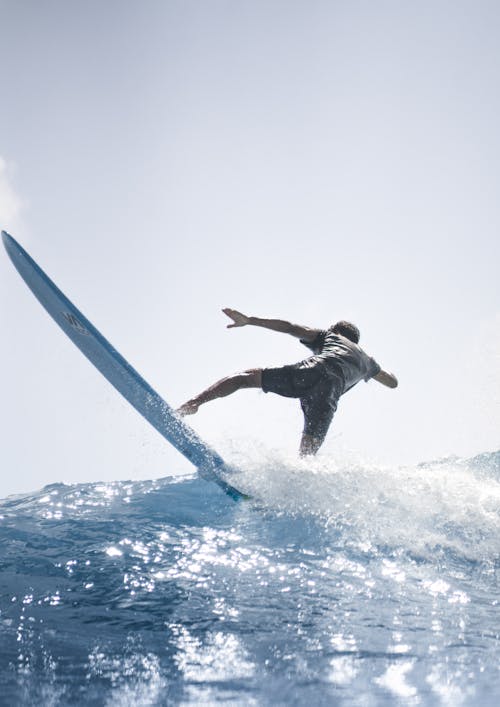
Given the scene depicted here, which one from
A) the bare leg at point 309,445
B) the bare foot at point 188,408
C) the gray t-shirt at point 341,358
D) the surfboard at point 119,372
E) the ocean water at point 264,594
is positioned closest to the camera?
the ocean water at point 264,594

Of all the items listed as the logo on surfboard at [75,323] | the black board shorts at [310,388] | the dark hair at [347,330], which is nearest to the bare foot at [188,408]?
the black board shorts at [310,388]

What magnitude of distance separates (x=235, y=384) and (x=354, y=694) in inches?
136

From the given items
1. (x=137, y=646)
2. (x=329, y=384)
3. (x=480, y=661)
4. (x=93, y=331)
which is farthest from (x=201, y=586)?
(x=93, y=331)

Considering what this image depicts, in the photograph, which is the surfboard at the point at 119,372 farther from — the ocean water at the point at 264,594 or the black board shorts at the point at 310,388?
the black board shorts at the point at 310,388

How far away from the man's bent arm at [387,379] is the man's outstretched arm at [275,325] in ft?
3.40

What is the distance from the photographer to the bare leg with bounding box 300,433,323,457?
17.4 ft

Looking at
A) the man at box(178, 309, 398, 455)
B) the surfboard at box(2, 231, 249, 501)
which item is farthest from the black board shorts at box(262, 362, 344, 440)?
the surfboard at box(2, 231, 249, 501)

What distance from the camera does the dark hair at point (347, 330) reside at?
5922 millimetres

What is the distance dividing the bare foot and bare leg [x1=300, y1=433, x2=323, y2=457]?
3.81ft

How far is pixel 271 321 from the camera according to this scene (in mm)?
5430

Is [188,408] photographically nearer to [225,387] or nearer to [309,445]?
[225,387]

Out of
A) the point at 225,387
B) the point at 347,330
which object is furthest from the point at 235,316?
the point at 347,330

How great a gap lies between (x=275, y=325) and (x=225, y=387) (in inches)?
34.2

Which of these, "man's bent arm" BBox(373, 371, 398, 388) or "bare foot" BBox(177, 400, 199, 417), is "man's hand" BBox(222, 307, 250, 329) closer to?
"bare foot" BBox(177, 400, 199, 417)
